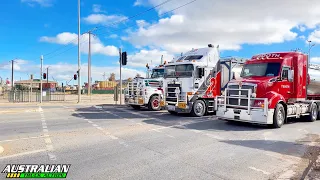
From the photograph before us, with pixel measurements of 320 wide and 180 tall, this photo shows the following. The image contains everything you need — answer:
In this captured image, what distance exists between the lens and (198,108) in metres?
15.5

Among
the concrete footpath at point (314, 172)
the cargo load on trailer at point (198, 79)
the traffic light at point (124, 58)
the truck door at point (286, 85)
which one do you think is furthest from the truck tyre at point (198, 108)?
the traffic light at point (124, 58)

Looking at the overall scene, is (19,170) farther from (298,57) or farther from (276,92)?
(298,57)

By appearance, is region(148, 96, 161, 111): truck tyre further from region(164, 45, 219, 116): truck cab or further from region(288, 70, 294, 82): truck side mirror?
region(288, 70, 294, 82): truck side mirror

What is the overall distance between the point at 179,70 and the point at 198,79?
4.26 ft

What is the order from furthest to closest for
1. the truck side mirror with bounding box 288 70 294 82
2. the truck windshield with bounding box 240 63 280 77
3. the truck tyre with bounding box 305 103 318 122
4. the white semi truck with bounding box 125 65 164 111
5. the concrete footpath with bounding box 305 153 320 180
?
the white semi truck with bounding box 125 65 164 111
the truck tyre with bounding box 305 103 318 122
the truck side mirror with bounding box 288 70 294 82
the truck windshield with bounding box 240 63 280 77
the concrete footpath with bounding box 305 153 320 180

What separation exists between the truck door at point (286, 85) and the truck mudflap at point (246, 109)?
1.78m

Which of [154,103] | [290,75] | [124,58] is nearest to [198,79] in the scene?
[290,75]

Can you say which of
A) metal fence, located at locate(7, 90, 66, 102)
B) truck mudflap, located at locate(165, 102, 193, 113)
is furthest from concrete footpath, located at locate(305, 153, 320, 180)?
metal fence, located at locate(7, 90, 66, 102)

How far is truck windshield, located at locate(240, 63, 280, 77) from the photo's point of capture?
488 inches

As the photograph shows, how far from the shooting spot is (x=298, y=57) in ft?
44.0

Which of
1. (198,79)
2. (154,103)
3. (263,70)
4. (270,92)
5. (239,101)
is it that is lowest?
(154,103)

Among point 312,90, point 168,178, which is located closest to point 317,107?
point 312,90

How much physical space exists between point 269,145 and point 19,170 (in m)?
6.67

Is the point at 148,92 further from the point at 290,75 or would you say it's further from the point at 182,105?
the point at 290,75
